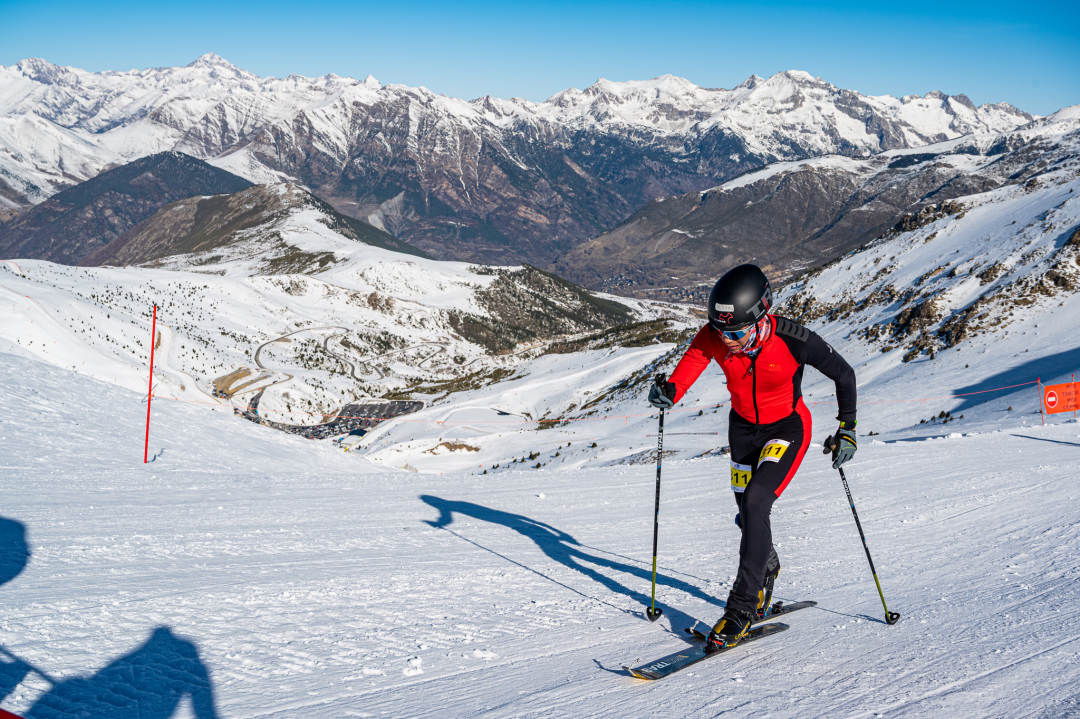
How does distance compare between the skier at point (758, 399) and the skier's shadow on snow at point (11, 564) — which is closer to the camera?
the skier's shadow on snow at point (11, 564)

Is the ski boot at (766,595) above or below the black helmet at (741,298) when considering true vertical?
below

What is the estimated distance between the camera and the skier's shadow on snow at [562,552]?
7094mm

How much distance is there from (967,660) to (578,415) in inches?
1694

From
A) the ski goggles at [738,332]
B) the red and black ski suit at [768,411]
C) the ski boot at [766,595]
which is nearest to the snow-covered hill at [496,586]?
the ski boot at [766,595]

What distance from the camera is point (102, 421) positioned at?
49.6 ft

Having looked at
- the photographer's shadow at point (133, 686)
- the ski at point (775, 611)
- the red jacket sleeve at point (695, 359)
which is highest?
the red jacket sleeve at point (695, 359)

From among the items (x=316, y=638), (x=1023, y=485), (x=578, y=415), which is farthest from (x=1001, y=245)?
(x=316, y=638)

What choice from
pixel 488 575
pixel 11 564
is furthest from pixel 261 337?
pixel 488 575

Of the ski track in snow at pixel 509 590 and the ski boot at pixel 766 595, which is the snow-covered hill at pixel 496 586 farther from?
the ski boot at pixel 766 595

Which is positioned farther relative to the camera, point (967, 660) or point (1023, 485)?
point (1023, 485)

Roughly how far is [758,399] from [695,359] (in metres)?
0.70

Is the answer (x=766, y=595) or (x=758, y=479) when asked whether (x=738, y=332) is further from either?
(x=766, y=595)

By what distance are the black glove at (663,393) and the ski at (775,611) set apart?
6.52 ft

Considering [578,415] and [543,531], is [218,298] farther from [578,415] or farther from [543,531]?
[543,531]
